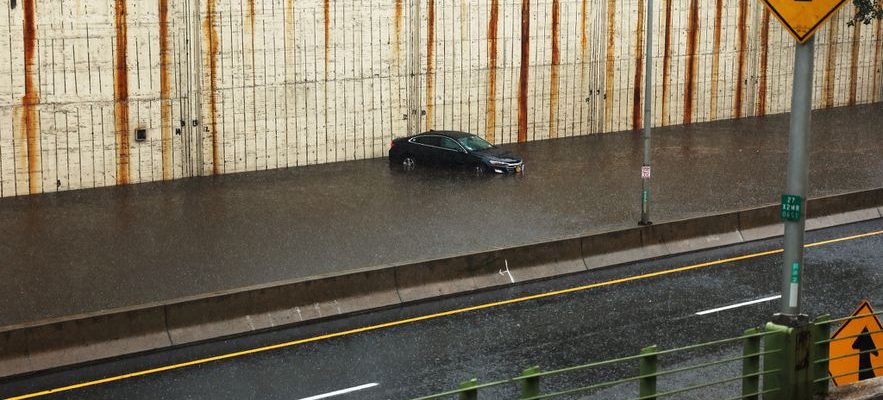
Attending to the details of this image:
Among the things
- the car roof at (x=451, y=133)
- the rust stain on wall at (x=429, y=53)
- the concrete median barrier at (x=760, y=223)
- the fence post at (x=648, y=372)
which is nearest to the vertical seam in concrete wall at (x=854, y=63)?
the rust stain on wall at (x=429, y=53)

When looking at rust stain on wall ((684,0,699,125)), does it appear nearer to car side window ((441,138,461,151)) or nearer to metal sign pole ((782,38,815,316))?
car side window ((441,138,461,151))

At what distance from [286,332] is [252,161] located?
14.1 meters

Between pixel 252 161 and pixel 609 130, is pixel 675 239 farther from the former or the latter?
pixel 609 130

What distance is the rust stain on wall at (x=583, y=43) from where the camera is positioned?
131ft

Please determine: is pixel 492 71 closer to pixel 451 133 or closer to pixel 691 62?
pixel 451 133

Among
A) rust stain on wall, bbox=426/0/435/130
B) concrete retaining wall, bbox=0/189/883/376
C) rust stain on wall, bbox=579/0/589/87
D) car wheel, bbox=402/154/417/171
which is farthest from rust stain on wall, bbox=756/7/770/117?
concrete retaining wall, bbox=0/189/883/376

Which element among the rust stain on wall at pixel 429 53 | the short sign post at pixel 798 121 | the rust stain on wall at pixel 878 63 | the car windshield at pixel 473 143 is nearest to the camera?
the short sign post at pixel 798 121

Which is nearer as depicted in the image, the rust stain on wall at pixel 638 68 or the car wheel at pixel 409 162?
the car wheel at pixel 409 162

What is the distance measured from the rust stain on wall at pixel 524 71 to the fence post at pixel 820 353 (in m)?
26.7

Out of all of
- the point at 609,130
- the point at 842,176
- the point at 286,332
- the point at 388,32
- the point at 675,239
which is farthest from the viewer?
the point at 609,130

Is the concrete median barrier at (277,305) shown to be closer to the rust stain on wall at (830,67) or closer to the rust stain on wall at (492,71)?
the rust stain on wall at (492,71)

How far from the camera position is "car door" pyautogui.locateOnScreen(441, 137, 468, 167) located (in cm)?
3438

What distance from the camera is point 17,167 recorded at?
100 ft

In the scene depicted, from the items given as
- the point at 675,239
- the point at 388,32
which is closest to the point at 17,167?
the point at 388,32
